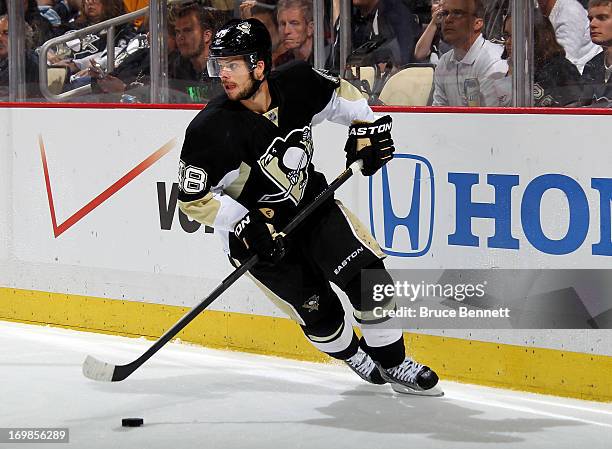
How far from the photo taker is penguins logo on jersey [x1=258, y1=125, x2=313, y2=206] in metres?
4.05

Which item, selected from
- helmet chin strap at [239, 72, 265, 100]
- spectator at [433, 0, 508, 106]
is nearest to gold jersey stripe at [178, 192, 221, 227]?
helmet chin strap at [239, 72, 265, 100]

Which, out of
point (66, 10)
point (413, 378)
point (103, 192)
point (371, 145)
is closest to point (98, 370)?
point (413, 378)

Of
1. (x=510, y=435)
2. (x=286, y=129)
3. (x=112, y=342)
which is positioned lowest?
(x=112, y=342)

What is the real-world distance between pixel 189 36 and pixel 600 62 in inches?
72.2

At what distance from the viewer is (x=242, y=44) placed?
12.9 feet

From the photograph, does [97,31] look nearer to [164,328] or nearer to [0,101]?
[0,101]

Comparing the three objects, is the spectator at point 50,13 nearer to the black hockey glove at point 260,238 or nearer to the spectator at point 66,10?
the spectator at point 66,10

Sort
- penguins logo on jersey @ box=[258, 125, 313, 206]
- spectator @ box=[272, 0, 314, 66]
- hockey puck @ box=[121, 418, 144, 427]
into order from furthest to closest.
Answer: spectator @ box=[272, 0, 314, 66]
penguins logo on jersey @ box=[258, 125, 313, 206]
hockey puck @ box=[121, 418, 144, 427]

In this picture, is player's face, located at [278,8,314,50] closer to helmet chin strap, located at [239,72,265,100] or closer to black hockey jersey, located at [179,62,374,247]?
black hockey jersey, located at [179,62,374,247]

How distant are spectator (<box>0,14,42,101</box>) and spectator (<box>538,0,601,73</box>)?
2.48 m

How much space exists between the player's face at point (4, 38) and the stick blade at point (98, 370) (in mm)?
2171

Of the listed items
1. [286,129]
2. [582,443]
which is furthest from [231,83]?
[582,443]

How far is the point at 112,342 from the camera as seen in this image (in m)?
Result: 5.20

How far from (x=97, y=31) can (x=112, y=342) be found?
51.1 inches
